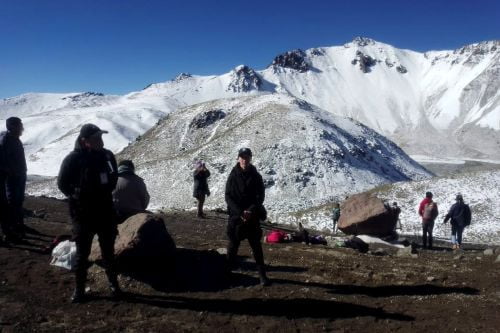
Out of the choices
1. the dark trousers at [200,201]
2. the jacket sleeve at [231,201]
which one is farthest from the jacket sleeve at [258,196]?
the dark trousers at [200,201]

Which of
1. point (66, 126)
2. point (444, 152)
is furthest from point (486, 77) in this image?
point (66, 126)

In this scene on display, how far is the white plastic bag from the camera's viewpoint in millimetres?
9266

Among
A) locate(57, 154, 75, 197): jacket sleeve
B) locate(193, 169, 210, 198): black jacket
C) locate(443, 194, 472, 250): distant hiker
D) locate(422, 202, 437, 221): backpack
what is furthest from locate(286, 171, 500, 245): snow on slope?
locate(57, 154, 75, 197): jacket sleeve

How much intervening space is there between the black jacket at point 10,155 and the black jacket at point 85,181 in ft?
13.7

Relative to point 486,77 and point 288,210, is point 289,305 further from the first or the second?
point 486,77

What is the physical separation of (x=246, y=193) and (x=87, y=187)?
9.69ft

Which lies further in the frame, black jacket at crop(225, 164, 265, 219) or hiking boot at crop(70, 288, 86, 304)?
black jacket at crop(225, 164, 265, 219)

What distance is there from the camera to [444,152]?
133000 mm

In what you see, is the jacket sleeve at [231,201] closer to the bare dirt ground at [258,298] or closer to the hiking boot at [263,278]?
the hiking boot at [263,278]

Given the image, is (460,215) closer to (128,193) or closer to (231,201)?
(231,201)

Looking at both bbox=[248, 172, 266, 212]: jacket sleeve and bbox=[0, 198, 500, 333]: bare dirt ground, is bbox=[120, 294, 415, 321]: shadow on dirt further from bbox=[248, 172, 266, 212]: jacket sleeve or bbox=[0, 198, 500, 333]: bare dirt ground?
bbox=[248, 172, 266, 212]: jacket sleeve

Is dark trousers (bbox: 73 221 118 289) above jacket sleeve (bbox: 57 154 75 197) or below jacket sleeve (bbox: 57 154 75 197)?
below

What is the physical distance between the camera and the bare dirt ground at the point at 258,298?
681cm

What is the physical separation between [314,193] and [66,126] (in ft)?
453
